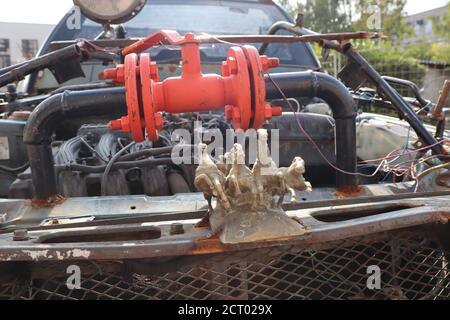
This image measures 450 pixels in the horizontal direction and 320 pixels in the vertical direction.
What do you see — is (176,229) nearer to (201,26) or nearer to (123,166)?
(123,166)

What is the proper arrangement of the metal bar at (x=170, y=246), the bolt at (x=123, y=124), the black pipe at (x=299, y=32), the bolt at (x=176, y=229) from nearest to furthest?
the metal bar at (x=170, y=246) < the bolt at (x=176, y=229) < the bolt at (x=123, y=124) < the black pipe at (x=299, y=32)

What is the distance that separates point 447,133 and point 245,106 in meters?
1.64

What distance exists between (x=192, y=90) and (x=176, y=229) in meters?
0.46

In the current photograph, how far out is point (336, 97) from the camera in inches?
69.6

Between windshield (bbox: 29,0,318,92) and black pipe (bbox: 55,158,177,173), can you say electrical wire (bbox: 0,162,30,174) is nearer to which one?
black pipe (bbox: 55,158,177,173)

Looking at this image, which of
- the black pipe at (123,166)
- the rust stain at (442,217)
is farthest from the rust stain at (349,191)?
the black pipe at (123,166)

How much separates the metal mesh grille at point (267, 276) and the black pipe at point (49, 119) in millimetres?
385

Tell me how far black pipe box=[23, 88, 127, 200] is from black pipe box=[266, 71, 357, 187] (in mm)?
615

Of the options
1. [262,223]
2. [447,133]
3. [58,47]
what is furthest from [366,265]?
[58,47]

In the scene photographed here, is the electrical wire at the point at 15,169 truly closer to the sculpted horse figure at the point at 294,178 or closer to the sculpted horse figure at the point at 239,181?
the sculpted horse figure at the point at 239,181

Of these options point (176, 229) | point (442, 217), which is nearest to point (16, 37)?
point (176, 229)

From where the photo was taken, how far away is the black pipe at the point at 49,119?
1.65 meters
